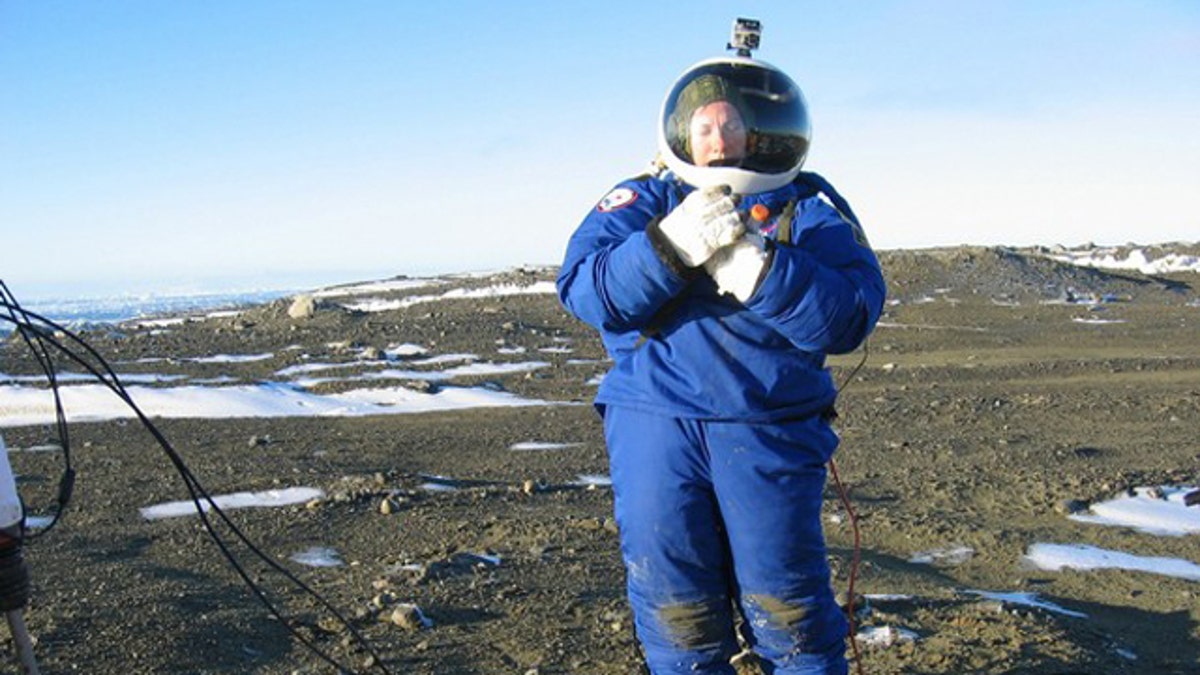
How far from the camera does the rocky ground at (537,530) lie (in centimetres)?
459

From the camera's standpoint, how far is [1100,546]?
23.8 feet

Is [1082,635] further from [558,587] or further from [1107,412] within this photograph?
[1107,412]

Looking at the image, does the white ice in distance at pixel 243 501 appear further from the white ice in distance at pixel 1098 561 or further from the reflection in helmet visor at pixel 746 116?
the reflection in helmet visor at pixel 746 116

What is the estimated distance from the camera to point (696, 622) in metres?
3.01

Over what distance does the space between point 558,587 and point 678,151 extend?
3.04 m

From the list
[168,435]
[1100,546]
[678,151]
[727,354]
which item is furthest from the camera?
[168,435]

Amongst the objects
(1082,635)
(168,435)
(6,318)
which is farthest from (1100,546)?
(168,435)

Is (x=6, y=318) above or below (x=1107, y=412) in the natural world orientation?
above

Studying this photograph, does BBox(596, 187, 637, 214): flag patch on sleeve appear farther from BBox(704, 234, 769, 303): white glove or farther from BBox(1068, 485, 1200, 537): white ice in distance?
BBox(1068, 485, 1200, 537): white ice in distance

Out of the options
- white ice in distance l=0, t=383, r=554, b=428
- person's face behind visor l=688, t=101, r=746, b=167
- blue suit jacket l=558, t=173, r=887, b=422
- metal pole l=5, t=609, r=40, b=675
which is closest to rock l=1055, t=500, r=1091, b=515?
blue suit jacket l=558, t=173, r=887, b=422

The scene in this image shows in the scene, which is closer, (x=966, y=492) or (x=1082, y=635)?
(x=1082, y=635)

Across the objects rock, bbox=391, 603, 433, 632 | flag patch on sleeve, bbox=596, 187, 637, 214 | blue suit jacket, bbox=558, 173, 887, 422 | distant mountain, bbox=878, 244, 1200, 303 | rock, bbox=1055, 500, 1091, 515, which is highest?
flag patch on sleeve, bbox=596, 187, 637, 214

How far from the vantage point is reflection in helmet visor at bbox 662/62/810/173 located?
309 centimetres

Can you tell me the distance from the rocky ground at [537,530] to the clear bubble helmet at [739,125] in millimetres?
1869
